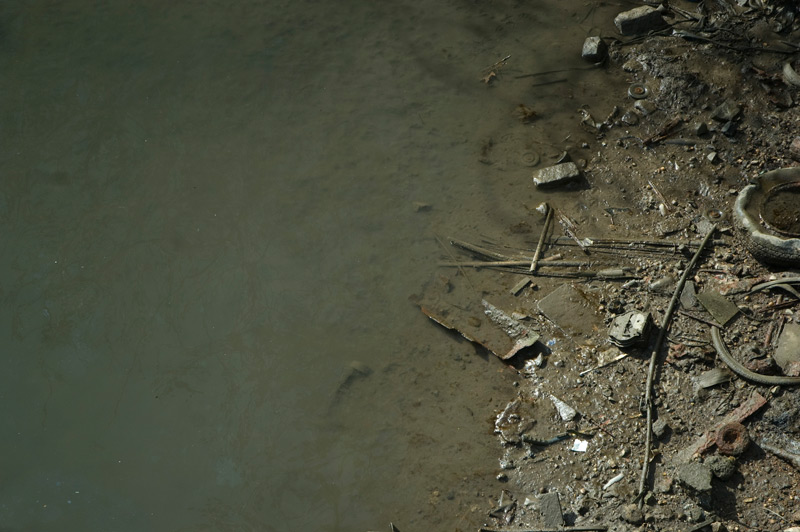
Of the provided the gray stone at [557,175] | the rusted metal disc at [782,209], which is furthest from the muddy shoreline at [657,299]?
the rusted metal disc at [782,209]

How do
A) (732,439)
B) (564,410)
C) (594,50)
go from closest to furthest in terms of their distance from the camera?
(732,439), (564,410), (594,50)

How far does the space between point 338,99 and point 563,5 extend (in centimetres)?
277

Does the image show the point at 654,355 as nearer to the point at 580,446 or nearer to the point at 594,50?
the point at 580,446

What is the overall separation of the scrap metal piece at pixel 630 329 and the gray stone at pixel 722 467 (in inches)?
35.8

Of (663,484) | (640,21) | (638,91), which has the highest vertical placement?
(640,21)

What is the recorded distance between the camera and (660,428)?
160 inches

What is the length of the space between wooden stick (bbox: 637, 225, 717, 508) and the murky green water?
0.96 meters

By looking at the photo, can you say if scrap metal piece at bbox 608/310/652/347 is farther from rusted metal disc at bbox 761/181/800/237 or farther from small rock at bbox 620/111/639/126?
small rock at bbox 620/111/639/126

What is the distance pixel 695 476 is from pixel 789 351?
45.4 inches

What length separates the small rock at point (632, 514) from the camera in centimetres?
370

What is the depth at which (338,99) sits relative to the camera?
6.21 metres

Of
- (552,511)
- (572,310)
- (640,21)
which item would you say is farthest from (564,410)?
(640,21)

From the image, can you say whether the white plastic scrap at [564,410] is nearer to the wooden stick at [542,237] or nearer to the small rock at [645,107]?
the wooden stick at [542,237]

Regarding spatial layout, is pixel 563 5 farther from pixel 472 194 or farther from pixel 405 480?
pixel 405 480
